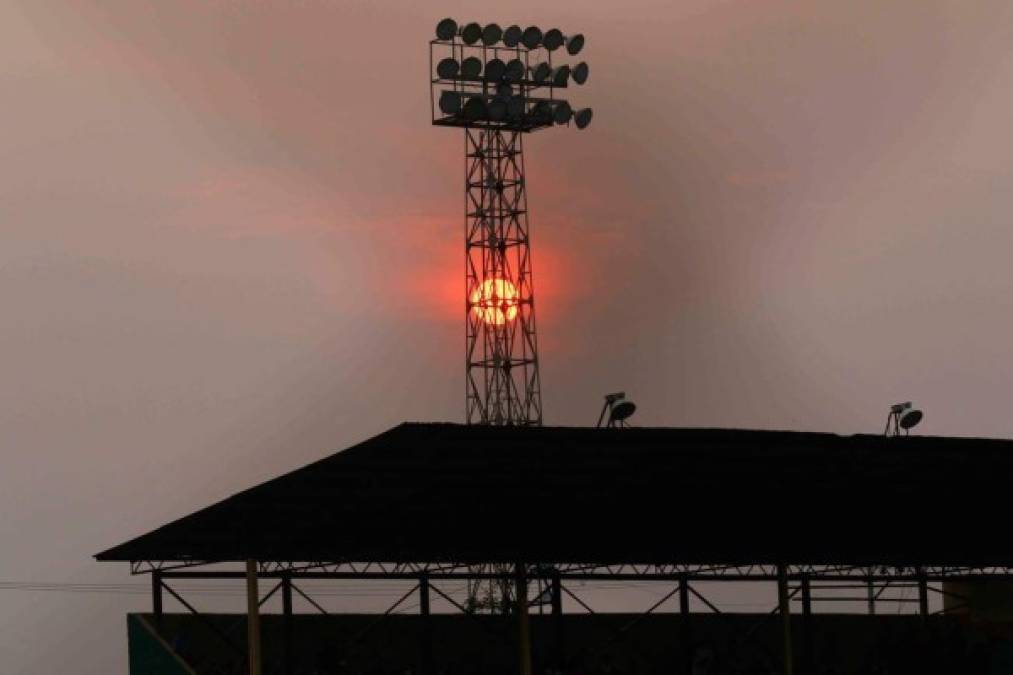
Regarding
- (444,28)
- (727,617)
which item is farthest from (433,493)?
(444,28)

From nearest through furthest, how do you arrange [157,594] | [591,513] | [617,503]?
[591,513]
[617,503]
[157,594]

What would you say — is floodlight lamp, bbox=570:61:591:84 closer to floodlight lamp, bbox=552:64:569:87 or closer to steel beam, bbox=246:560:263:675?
floodlight lamp, bbox=552:64:569:87

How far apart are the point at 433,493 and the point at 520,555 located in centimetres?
240

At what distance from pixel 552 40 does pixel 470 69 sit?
10.7 feet

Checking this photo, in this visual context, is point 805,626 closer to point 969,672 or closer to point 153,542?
point 969,672

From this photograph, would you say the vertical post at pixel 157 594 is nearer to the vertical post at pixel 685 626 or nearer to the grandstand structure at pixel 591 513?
the grandstand structure at pixel 591 513

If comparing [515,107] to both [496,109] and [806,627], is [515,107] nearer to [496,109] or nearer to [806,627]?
[496,109]

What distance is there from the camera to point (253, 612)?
4528cm

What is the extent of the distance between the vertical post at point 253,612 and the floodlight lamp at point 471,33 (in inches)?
1236

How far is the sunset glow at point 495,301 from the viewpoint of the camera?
74.4 m

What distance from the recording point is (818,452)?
181 feet

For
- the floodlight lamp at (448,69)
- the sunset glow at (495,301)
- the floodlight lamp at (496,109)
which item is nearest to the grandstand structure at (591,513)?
the sunset glow at (495,301)

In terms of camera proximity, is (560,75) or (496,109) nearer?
(496,109)

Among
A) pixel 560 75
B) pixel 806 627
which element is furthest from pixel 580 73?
pixel 806 627
